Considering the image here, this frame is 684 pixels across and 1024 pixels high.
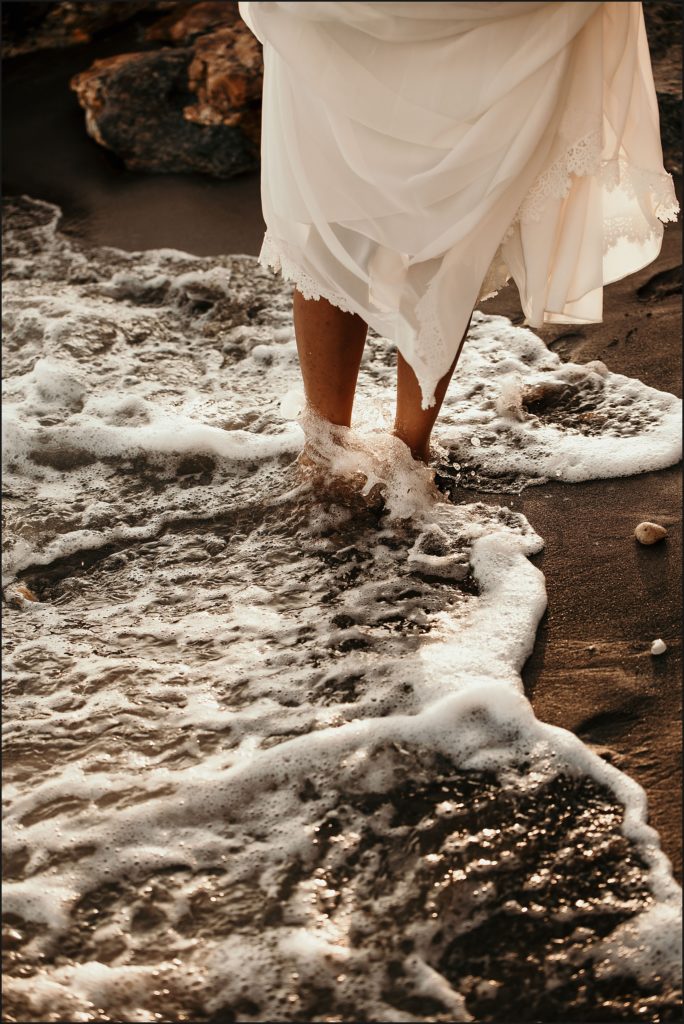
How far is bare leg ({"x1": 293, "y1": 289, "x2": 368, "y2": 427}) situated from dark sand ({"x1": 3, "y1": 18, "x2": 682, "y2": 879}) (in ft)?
1.34

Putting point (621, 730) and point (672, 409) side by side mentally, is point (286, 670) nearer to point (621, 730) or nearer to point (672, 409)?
point (621, 730)

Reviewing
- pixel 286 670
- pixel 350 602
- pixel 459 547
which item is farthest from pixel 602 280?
pixel 286 670

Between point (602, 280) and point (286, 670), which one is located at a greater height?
point (602, 280)

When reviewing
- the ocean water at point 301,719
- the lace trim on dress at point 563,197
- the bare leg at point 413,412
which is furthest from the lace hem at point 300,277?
the ocean water at point 301,719

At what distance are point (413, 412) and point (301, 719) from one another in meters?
0.75

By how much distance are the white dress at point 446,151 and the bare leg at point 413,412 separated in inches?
7.0

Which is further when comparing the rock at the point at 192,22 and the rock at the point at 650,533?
the rock at the point at 192,22

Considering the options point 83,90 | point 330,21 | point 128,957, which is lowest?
point 128,957

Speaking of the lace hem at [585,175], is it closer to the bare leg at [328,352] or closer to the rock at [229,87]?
the bare leg at [328,352]

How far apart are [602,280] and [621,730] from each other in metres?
0.83

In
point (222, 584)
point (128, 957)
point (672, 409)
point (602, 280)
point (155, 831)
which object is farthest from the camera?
point (672, 409)

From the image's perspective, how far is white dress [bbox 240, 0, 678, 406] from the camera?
164 centimetres

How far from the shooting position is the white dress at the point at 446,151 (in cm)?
164

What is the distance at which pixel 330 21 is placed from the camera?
64.7 inches
